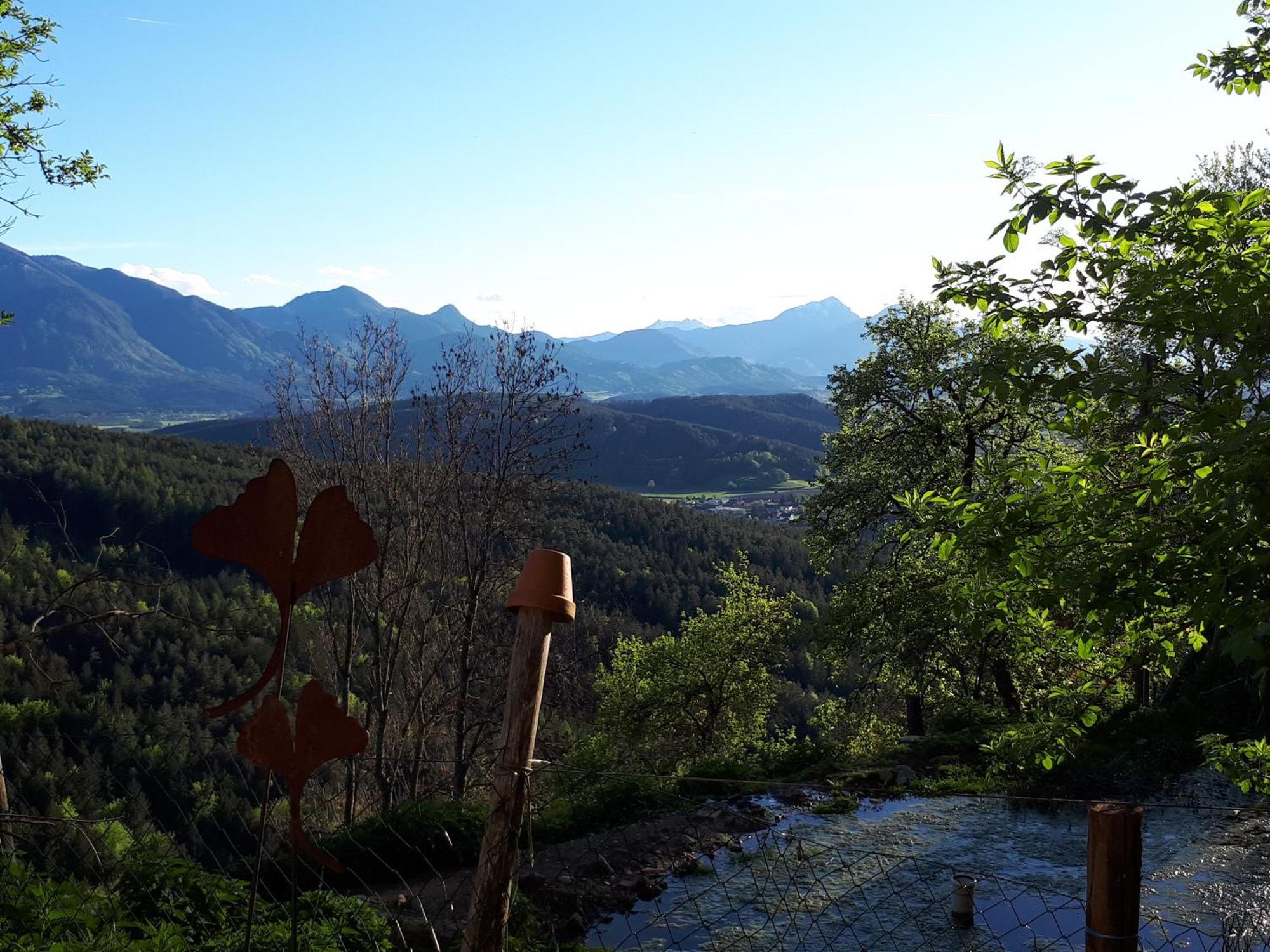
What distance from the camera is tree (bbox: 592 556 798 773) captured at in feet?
72.3

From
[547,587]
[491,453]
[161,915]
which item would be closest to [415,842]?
[161,915]

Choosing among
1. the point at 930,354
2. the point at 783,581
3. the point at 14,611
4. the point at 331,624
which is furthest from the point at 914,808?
the point at 783,581

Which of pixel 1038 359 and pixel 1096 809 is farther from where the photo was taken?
pixel 1038 359

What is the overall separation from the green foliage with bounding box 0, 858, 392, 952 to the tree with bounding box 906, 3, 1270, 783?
3725 millimetres

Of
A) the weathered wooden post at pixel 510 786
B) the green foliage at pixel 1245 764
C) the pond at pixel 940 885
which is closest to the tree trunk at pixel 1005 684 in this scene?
the pond at pixel 940 885

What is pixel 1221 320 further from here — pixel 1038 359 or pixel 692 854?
pixel 692 854

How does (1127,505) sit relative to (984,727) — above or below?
above

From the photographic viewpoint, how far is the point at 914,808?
10.9 m

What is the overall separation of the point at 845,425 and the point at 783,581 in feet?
154

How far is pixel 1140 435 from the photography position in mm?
4832

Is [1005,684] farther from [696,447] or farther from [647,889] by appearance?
[696,447]

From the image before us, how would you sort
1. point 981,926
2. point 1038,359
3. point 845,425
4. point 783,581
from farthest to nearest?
point 783,581
point 845,425
point 981,926
point 1038,359

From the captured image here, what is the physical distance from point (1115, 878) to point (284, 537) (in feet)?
7.92

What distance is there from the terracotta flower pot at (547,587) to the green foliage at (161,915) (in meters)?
2.27
